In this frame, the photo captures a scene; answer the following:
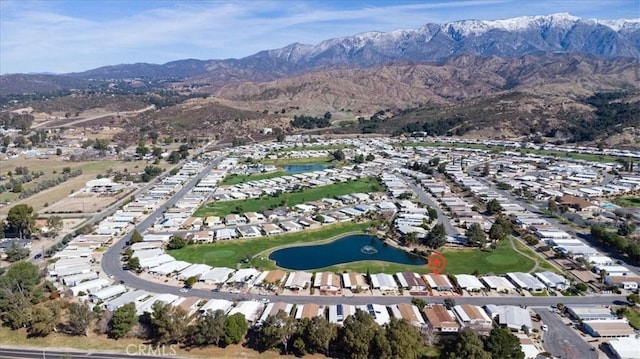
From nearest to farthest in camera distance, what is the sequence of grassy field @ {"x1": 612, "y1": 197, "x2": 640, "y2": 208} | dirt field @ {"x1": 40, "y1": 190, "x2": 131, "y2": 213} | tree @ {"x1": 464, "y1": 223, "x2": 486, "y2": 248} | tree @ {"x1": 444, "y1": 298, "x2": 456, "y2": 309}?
tree @ {"x1": 444, "y1": 298, "x2": 456, "y2": 309}, tree @ {"x1": 464, "y1": 223, "x2": 486, "y2": 248}, grassy field @ {"x1": 612, "y1": 197, "x2": 640, "y2": 208}, dirt field @ {"x1": 40, "y1": 190, "x2": 131, "y2": 213}

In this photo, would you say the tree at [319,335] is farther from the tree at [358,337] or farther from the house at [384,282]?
the house at [384,282]

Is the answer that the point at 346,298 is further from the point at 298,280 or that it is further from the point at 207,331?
the point at 207,331

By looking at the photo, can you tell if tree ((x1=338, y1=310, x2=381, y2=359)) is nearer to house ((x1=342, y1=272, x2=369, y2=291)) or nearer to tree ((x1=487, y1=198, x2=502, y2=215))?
house ((x1=342, y1=272, x2=369, y2=291))

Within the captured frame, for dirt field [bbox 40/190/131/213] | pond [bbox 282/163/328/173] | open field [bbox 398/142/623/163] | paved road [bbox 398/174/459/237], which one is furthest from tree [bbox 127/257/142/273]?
open field [bbox 398/142/623/163]

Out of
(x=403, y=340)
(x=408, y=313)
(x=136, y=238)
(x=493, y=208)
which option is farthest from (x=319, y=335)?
(x=493, y=208)

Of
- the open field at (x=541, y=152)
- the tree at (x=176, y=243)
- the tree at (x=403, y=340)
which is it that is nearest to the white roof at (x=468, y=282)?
the tree at (x=403, y=340)

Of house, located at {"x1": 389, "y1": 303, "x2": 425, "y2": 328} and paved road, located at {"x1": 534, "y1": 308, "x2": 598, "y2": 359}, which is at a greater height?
house, located at {"x1": 389, "y1": 303, "x2": 425, "y2": 328}
